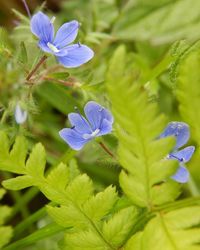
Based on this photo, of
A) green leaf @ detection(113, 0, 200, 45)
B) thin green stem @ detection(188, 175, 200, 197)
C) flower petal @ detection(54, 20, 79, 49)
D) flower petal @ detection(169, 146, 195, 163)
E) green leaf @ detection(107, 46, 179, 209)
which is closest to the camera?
green leaf @ detection(107, 46, 179, 209)

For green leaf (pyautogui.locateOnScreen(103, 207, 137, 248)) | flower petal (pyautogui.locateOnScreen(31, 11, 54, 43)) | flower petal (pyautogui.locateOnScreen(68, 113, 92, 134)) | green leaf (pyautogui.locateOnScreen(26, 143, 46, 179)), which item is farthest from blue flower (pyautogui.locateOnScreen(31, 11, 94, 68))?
green leaf (pyautogui.locateOnScreen(103, 207, 137, 248))

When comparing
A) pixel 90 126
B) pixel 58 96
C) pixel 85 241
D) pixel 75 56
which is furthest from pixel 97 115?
pixel 58 96

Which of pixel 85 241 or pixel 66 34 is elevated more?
pixel 66 34

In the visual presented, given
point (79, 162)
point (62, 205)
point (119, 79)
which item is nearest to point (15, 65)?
point (62, 205)

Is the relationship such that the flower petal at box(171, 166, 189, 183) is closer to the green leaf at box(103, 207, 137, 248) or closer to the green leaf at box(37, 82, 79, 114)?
the green leaf at box(103, 207, 137, 248)

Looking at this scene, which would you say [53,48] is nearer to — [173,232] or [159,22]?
[173,232]

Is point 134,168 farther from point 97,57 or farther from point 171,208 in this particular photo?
point 97,57
